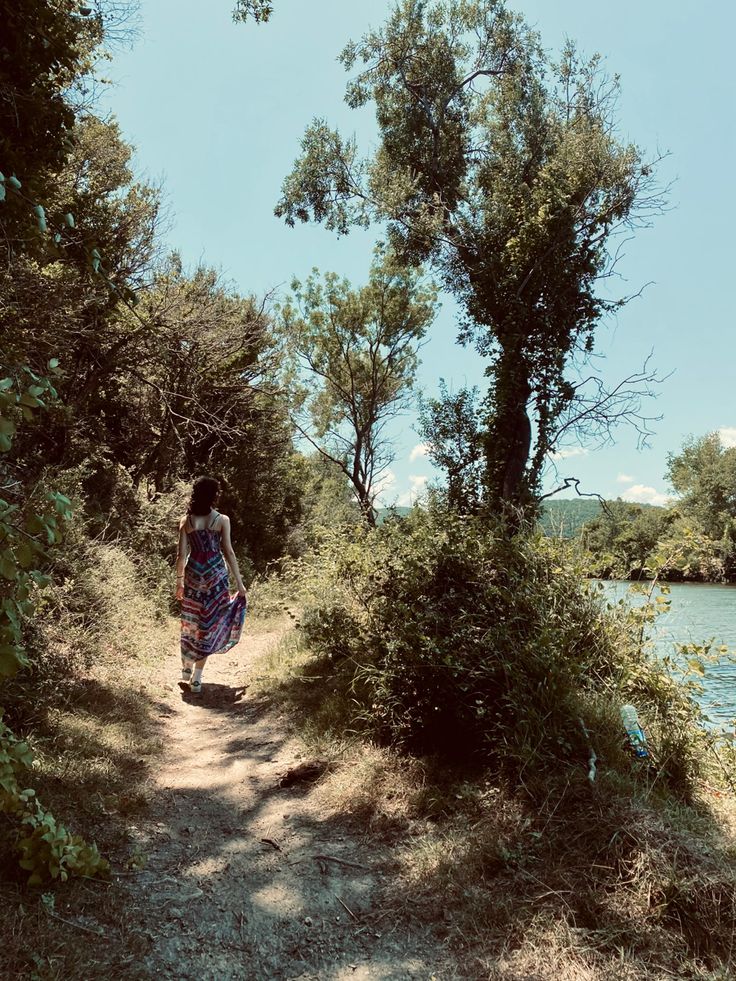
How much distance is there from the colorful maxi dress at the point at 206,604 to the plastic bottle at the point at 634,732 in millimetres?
3870

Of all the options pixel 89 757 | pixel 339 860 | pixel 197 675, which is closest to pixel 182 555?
pixel 197 675

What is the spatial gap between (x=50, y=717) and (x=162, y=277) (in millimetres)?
9133

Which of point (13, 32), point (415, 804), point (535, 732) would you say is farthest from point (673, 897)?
point (13, 32)

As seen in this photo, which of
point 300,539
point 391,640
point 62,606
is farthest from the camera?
point 300,539

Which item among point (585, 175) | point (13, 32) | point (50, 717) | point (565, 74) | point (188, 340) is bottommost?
point (50, 717)

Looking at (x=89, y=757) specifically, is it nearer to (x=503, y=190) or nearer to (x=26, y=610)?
(x=26, y=610)

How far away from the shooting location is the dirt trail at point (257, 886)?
2.45 metres

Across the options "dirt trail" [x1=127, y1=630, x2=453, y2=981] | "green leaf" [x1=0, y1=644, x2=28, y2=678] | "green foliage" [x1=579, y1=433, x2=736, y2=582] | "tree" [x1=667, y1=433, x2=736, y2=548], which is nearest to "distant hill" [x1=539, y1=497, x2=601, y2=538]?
"green foliage" [x1=579, y1=433, x2=736, y2=582]

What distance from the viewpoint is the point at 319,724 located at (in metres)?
4.80

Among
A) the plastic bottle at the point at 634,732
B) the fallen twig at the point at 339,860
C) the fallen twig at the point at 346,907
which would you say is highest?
the plastic bottle at the point at 634,732

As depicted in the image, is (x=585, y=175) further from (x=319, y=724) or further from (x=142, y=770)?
(x=142, y=770)

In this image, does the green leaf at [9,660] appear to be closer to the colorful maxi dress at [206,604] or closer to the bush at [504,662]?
the bush at [504,662]

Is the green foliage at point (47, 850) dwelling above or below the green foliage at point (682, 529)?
below

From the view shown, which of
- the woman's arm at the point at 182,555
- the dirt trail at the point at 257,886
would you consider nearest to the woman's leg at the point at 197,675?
the woman's arm at the point at 182,555
